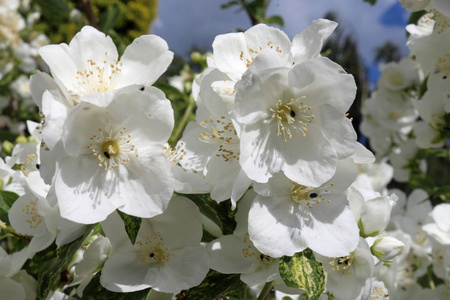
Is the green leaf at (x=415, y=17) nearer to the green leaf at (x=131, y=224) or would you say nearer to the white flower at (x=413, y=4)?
the white flower at (x=413, y=4)

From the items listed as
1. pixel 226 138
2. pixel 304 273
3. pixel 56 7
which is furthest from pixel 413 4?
pixel 56 7

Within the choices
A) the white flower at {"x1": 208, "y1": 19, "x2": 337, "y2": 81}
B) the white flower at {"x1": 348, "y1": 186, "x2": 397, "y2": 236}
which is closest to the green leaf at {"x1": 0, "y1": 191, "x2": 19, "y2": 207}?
the white flower at {"x1": 208, "y1": 19, "x2": 337, "y2": 81}

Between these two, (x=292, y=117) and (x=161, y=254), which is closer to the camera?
(x=292, y=117)

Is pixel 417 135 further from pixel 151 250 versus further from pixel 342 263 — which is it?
pixel 151 250

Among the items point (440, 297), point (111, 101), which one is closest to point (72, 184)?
point (111, 101)

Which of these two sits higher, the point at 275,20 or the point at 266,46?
the point at 266,46
